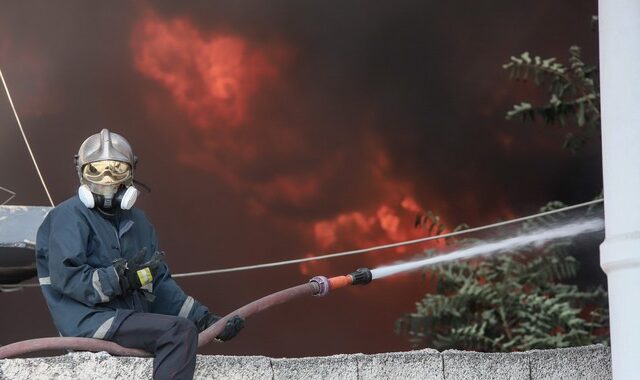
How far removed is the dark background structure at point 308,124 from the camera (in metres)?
12.7

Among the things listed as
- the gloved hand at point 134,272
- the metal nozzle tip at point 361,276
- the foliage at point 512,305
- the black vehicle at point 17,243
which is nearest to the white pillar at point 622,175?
the metal nozzle tip at point 361,276

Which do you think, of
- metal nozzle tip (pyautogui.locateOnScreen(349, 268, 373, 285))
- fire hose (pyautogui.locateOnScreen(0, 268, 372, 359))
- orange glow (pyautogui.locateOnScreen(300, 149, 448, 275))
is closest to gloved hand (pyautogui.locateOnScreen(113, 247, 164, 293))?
fire hose (pyautogui.locateOnScreen(0, 268, 372, 359))

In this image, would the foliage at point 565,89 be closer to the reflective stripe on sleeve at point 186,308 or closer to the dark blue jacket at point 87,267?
the reflective stripe on sleeve at point 186,308

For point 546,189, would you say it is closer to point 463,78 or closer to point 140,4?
point 463,78

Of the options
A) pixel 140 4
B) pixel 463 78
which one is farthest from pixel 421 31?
pixel 140 4

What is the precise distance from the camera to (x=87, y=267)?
15.1 ft

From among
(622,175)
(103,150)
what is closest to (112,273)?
(103,150)

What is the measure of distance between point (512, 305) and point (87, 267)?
754 cm

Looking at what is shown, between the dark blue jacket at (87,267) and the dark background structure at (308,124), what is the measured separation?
24.8 feet

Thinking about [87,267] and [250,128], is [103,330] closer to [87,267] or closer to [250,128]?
[87,267]

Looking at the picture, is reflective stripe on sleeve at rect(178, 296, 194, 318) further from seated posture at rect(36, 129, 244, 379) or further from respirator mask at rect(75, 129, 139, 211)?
respirator mask at rect(75, 129, 139, 211)

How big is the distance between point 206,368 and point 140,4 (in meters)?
9.42

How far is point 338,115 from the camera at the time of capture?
45.9ft

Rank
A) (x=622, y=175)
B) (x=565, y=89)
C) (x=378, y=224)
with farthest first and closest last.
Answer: (x=378, y=224) → (x=565, y=89) → (x=622, y=175)
